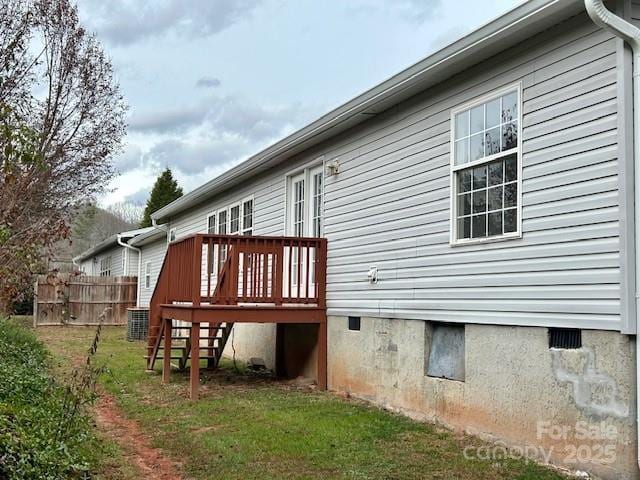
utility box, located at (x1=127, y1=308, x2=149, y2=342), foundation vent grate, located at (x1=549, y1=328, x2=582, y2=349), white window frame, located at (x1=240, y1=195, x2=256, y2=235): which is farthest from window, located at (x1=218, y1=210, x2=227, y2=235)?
foundation vent grate, located at (x1=549, y1=328, x2=582, y2=349)

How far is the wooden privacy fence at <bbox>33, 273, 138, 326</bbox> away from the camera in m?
23.1

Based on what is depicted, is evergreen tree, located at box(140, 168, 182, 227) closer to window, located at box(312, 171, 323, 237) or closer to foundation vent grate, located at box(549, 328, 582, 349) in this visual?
window, located at box(312, 171, 323, 237)

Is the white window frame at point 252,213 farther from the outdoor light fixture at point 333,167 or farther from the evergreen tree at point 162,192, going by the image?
the evergreen tree at point 162,192

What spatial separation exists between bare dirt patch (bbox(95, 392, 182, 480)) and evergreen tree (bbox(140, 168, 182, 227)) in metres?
32.0

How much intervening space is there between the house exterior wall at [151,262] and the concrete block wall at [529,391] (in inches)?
601

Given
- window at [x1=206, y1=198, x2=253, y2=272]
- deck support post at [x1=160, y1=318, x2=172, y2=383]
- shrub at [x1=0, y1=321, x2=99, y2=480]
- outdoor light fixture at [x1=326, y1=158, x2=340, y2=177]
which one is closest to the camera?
shrub at [x1=0, y1=321, x2=99, y2=480]

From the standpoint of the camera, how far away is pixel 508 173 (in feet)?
21.4

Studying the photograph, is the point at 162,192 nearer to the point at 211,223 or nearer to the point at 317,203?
the point at 211,223

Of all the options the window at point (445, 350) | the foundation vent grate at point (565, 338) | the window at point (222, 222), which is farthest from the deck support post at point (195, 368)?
the window at point (222, 222)

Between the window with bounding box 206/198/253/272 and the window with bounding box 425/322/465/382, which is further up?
the window with bounding box 206/198/253/272

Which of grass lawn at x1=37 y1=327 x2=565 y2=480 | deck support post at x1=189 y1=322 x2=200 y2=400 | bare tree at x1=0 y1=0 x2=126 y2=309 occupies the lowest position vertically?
grass lawn at x1=37 y1=327 x2=565 y2=480

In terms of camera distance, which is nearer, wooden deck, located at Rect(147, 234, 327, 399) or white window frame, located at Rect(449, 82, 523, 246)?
white window frame, located at Rect(449, 82, 523, 246)

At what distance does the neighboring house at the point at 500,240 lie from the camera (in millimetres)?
5320

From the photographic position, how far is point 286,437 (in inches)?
270
